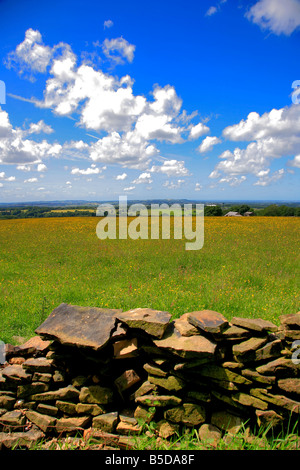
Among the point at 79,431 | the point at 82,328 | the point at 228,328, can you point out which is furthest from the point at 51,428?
the point at 228,328

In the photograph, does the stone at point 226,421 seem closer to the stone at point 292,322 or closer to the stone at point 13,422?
the stone at point 292,322

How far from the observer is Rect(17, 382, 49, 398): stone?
4.43 meters

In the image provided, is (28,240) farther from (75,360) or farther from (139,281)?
(75,360)

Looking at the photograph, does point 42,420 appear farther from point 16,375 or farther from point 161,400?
point 161,400

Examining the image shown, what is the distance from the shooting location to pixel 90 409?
4203 millimetres

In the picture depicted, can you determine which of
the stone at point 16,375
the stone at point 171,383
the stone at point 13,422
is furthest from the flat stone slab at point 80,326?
the stone at point 13,422

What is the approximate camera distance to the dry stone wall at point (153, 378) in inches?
152

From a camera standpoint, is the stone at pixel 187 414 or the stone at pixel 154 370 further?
the stone at pixel 154 370

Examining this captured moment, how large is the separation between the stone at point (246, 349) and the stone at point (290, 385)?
1.72 feet

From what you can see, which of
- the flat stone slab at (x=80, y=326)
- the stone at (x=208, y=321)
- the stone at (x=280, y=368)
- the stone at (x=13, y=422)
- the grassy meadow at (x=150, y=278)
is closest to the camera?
the stone at (x=280, y=368)

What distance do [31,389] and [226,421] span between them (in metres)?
3.48

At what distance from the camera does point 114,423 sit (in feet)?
13.1

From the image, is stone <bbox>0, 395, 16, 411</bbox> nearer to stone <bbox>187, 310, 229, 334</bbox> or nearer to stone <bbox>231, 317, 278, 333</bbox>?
stone <bbox>187, 310, 229, 334</bbox>

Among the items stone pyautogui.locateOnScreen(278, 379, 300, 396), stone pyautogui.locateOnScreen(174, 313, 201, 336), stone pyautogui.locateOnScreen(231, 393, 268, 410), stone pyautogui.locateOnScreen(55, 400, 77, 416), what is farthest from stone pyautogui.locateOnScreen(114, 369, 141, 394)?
stone pyautogui.locateOnScreen(278, 379, 300, 396)
